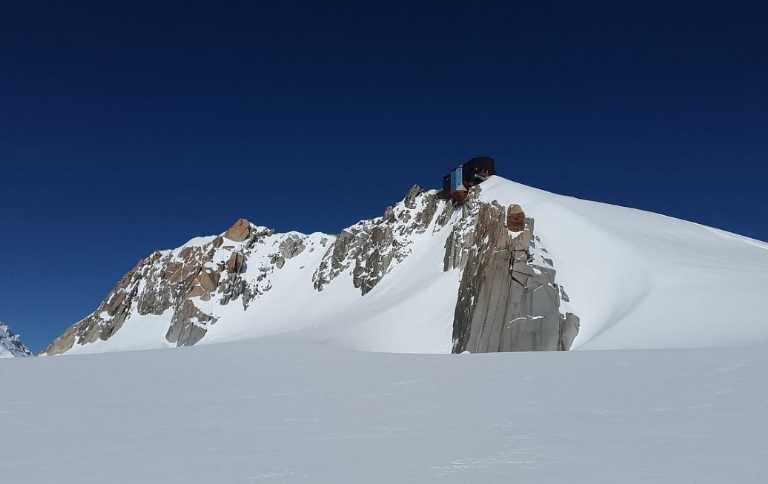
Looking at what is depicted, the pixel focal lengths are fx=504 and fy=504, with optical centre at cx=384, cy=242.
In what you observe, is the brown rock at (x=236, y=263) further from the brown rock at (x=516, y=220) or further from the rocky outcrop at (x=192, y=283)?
the brown rock at (x=516, y=220)

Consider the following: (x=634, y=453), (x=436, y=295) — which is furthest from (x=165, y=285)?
(x=634, y=453)

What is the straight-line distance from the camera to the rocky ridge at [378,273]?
140 ft

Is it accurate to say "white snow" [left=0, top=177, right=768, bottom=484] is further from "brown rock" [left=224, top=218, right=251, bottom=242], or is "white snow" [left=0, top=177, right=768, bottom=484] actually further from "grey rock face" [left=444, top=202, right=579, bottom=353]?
"brown rock" [left=224, top=218, right=251, bottom=242]

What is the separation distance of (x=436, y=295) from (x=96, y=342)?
298 feet

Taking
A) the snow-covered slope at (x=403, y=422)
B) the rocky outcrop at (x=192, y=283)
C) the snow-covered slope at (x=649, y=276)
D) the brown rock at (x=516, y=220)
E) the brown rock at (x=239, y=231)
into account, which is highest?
the brown rock at (x=239, y=231)

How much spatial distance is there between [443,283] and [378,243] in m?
26.2

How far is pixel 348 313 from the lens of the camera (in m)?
74.4

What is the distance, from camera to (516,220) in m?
47.9

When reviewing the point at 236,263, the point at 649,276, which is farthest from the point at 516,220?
the point at 236,263

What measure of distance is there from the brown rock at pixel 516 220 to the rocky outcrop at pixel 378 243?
36417mm

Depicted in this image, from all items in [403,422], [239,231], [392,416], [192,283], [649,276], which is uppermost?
[239,231]

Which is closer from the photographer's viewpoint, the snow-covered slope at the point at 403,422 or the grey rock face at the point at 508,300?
the snow-covered slope at the point at 403,422

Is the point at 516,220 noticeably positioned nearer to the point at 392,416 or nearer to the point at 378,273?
the point at 378,273

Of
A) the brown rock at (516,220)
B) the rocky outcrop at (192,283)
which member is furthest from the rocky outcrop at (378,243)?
the brown rock at (516,220)
